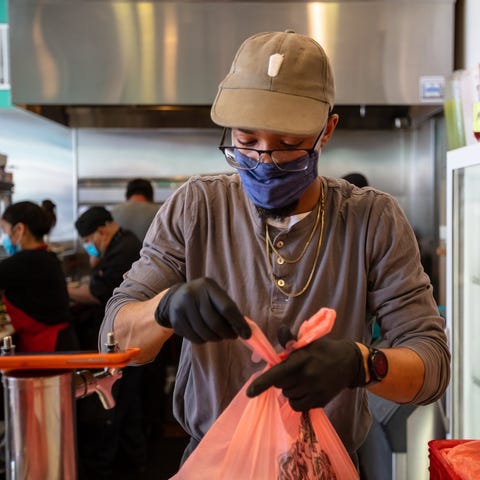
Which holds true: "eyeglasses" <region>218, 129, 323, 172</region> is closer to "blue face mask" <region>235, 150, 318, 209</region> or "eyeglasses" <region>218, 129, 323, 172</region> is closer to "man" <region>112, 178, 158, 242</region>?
"blue face mask" <region>235, 150, 318, 209</region>

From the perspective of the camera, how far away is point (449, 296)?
234cm

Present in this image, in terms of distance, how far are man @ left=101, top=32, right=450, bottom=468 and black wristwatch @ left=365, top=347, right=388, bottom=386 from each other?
25mm

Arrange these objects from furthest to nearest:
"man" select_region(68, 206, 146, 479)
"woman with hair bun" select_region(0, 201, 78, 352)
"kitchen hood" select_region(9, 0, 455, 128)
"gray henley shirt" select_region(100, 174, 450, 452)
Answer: "kitchen hood" select_region(9, 0, 455, 128) < "man" select_region(68, 206, 146, 479) < "woman with hair bun" select_region(0, 201, 78, 352) < "gray henley shirt" select_region(100, 174, 450, 452)

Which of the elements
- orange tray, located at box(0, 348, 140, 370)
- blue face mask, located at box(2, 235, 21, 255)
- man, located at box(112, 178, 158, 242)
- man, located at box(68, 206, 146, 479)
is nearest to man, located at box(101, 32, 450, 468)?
orange tray, located at box(0, 348, 140, 370)

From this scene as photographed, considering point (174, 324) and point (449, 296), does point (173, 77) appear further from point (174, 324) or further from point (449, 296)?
point (174, 324)

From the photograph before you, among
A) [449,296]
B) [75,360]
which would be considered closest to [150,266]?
[75,360]

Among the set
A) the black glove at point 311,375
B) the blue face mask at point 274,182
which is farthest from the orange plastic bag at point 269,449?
the blue face mask at point 274,182

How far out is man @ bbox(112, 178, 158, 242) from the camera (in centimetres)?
394

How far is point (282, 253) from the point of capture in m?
1.22

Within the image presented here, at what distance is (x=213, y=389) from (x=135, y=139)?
347cm

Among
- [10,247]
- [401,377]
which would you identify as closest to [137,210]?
[10,247]

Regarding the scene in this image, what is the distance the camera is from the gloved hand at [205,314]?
0.86m

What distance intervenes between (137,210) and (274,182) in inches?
113

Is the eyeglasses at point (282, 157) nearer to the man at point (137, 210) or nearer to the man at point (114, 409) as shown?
the man at point (114, 409)
